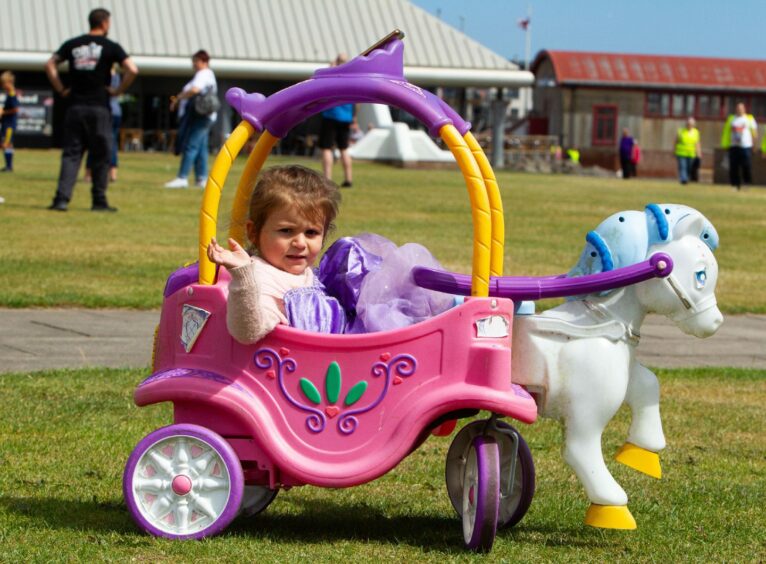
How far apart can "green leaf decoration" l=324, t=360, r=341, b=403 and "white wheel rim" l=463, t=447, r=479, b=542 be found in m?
0.43

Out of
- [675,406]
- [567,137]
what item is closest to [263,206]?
[675,406]

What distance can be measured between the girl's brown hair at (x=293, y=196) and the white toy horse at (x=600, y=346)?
2.29 ft

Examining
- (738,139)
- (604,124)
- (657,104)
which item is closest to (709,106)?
(657,104)

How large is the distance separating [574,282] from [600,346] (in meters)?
0.21

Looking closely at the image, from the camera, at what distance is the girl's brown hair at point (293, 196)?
4383 millimetres

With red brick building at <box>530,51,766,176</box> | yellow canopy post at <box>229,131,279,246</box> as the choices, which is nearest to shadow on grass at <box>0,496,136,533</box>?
yellow canopy post at <box>229,131,279,246</box>

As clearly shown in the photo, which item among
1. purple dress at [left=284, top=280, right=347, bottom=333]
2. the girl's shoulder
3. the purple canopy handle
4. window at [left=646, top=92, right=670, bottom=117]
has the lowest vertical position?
window at [left=646, top=92, right=670, bottom=117]

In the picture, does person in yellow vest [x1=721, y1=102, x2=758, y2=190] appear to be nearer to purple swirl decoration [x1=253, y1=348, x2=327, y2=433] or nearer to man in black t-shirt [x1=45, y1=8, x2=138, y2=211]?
man in black t-shirt [x1=45, y1=8, x2=138, y2=211]

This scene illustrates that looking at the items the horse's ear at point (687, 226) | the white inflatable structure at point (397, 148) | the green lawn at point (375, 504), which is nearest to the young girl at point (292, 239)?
the green lawn at point (375, 504)

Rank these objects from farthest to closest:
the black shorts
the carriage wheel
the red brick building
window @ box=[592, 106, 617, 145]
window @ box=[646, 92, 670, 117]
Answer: window @ box=[646, 92, 670, 117], the red brick building, window @ box=[592, 106, 617, 145], the black shorts, the carriage wheel

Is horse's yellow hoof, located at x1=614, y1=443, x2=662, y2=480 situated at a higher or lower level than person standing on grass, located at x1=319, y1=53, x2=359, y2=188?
higher

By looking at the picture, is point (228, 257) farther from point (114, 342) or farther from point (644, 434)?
point (114, 342)

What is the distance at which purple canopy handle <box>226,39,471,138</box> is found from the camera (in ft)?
13.7

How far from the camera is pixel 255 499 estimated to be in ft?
14.9
